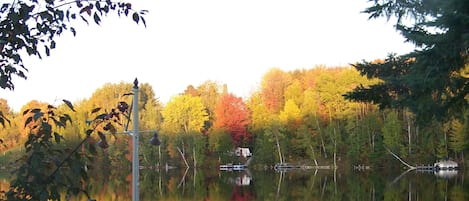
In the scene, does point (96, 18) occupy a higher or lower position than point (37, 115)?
higher

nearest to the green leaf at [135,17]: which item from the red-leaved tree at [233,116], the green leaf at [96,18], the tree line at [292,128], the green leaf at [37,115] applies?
the green leaf at [96,18]

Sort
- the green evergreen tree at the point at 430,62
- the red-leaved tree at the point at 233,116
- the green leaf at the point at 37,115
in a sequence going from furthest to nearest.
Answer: the red-leaved tree at the point at 233,116 → the green evergreen tree at the point at 430,62 → the green leaf at the point at 37,115

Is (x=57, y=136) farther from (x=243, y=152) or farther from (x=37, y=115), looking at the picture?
(x=243, y=152)

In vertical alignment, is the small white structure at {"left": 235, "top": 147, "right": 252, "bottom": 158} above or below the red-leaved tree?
below

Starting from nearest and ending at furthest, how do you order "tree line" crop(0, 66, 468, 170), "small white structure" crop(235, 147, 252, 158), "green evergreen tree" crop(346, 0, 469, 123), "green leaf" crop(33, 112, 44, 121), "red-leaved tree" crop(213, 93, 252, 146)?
"green leaf" crop(33, 112, 44, 121) < "green evergreen tree" crop(346, 0, 469, 123) < "tree line" crop(0, 66, 468, 170) < "red-leaved tree" crop(213, 93, 252, 146) < "small white structure" crop(235, 147, 252, 158)

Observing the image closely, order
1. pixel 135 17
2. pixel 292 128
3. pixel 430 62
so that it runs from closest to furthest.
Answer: pixel 135 17 → pixel 430 62 → pixel 292 128

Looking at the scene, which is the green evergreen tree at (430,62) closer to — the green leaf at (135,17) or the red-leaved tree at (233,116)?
the green leaf at (135,17)

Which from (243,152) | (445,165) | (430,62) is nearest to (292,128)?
(243,152)

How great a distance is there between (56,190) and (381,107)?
931cm

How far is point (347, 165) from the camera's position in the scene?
4009 centimetres

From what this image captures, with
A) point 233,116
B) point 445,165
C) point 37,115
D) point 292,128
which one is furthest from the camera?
point 233,116

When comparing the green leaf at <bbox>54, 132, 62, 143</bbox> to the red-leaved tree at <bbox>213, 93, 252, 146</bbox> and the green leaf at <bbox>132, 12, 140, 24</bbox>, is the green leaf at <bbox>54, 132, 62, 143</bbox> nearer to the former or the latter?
the green leaf at <bbox>132, 12, 140, 24</bbox>

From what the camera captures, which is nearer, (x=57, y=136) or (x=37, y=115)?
(x=37, y=115)

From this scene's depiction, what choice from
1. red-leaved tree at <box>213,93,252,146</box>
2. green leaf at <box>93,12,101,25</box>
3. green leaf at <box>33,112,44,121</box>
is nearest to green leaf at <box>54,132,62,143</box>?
green leaf at <box>33,112,44,121</box>
